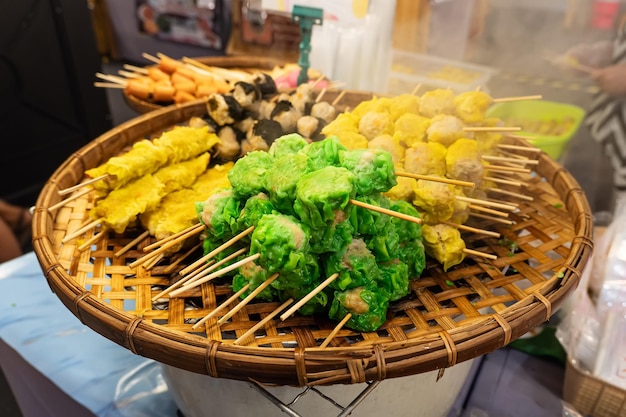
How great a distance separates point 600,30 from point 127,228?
17.0 ft

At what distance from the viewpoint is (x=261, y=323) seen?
46.3 inches

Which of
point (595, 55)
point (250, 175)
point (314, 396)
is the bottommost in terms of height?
point (314, 396)

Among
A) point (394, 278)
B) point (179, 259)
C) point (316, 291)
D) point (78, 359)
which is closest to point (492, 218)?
point (394, 278)

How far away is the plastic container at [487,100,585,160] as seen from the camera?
10.8ft

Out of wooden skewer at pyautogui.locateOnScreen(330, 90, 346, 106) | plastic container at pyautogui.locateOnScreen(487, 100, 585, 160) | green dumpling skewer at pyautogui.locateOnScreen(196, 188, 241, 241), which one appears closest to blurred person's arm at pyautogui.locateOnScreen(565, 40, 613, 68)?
plastic container at pyautogui.locateOnScreen(487, 100, 585, 160)

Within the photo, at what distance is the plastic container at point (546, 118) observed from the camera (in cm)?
330

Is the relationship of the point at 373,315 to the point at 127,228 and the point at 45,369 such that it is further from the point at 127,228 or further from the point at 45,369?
the point at 45,369

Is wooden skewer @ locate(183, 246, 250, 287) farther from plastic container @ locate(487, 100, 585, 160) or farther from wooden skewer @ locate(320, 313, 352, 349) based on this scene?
plastic container @ locate(487, 100, 585, 160)

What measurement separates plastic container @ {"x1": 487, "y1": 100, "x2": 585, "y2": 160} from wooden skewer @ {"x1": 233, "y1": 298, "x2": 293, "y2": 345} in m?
2.58

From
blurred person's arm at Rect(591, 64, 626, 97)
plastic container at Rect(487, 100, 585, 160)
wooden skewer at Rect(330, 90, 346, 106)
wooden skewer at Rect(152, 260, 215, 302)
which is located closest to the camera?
wooden skewer at Rect(152, 260, 215, 302)

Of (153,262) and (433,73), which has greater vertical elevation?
(433,73)

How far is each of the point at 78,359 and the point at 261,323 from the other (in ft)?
3.59

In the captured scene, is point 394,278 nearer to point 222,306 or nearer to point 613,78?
point 222,306

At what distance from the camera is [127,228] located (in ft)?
5.48
